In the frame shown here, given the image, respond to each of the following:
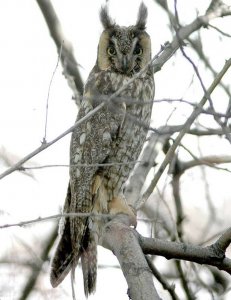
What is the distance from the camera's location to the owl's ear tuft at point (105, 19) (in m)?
4.58

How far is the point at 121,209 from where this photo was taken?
4.12 metres

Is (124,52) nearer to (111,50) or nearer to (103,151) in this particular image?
(111,50)

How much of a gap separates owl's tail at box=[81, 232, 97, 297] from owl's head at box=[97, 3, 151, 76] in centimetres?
110

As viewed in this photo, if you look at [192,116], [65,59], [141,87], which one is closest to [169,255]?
[192,116]

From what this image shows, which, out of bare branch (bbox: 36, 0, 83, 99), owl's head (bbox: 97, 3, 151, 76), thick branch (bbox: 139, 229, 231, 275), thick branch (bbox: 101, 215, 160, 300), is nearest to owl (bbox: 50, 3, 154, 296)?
owl's head (bbox: 97, 3, 151, 76)

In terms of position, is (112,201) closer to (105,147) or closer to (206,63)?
(105,147)

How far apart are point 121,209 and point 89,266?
0.38 m

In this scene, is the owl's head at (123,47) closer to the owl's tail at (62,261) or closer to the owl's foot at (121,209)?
the owl's foot at (121,209)

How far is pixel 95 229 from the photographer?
4.09m

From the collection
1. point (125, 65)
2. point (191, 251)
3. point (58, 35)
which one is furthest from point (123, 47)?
point (191, 251)

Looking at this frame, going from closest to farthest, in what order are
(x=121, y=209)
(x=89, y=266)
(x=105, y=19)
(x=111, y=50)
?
1. (x=89, y=266)
2. (x=121, y=209)
3. (x=111, y=50)
4. (x=105, y=19)

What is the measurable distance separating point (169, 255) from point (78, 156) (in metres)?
1.27

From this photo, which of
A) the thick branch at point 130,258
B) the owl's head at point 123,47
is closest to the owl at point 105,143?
the owl's head at point 123,47

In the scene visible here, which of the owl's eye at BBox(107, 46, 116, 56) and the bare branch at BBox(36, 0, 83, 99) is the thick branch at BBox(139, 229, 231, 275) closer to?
the bare branch at BBox(36, 0, 83, 99)
